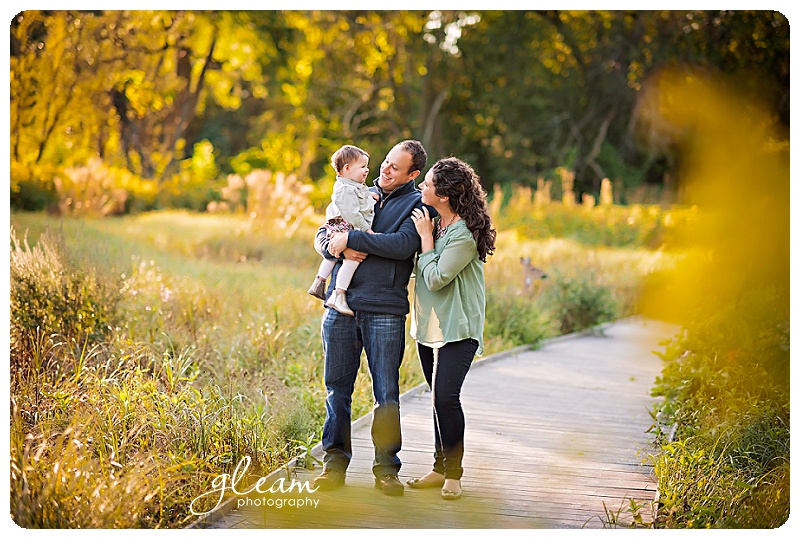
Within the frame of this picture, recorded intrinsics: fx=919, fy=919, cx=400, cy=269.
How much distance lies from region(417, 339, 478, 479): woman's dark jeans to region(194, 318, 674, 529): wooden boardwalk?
183 millimetres

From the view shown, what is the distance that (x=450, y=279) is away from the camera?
135 inches

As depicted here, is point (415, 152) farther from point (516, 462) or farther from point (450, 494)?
point (516, 462)

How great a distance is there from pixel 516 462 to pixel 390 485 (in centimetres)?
82

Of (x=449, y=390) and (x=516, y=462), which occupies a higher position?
(x=449, y=390)

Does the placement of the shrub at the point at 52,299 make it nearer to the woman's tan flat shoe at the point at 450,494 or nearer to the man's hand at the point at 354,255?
the man's hand at the point at 354,255

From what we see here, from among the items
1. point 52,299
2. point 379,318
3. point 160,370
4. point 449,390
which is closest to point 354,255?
point 379,318

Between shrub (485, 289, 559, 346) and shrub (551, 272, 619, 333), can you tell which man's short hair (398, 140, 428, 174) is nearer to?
shrub (485, 289, 559, 346)

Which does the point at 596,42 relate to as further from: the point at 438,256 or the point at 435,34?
the point at 438,256

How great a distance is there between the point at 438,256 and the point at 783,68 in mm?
5134

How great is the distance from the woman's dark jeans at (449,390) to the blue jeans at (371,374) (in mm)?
149

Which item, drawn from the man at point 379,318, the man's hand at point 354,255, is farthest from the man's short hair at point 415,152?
the man's hand at point 354,255

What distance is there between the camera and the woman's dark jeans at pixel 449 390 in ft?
11.5

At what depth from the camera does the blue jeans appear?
3564 millimetres
